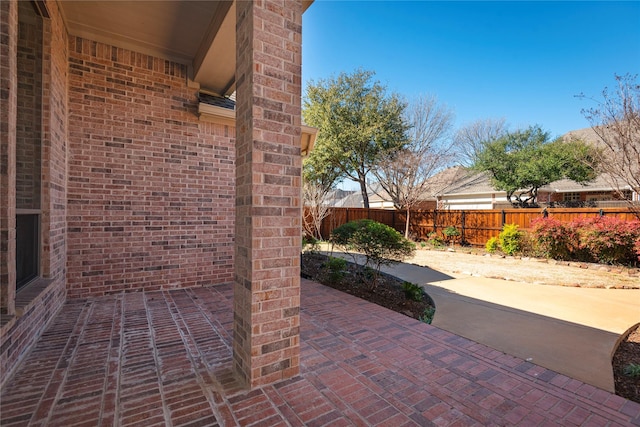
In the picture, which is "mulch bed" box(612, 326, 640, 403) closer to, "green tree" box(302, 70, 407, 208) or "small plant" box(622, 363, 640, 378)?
"small plant" box(622, 363, 640, 378)

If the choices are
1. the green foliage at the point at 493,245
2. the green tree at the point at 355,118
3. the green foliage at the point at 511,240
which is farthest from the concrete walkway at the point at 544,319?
the green tree at the point at 355,118

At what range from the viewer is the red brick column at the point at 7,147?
2.18m

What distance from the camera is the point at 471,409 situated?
2.04 metres

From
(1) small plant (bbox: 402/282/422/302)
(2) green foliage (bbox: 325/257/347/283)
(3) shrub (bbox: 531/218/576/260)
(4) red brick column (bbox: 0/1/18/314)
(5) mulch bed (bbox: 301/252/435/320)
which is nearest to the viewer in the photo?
(4) red brick column (bbox: 0/1/18/314)

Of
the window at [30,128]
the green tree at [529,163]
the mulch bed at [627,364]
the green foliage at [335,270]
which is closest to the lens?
the mulch bed at [627,364]

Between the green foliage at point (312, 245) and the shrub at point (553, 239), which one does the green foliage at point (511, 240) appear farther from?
the green foliage at point (312, 245)

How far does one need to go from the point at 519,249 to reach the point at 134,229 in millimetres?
11895

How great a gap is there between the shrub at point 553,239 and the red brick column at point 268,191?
33.6 feet

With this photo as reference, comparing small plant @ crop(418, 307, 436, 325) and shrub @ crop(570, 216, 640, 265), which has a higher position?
shrub @ crop(570, 216, 640, 265)

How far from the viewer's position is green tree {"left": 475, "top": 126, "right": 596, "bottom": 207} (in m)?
15.6

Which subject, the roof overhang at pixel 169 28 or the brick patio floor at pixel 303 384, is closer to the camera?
the brick patio floor at pixel 303 384

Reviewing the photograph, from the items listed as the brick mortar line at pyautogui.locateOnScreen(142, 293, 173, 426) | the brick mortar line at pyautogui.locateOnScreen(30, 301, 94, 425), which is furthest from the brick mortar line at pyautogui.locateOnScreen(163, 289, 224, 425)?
the brick mortar line at pyautogui.locateOnScreen(30, 301, 94, 425)

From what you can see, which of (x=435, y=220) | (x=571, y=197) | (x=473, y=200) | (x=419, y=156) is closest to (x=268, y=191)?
(x=435, y=220)

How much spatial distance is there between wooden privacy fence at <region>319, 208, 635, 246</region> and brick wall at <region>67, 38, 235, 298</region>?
791 cm
